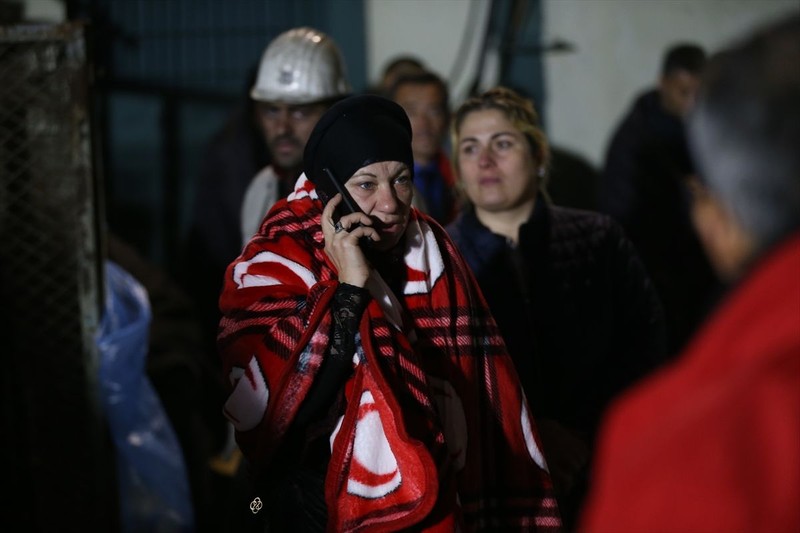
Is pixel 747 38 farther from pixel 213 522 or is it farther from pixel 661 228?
pixel 661 228

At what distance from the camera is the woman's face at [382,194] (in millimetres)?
2539

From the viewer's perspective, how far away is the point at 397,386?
239cm

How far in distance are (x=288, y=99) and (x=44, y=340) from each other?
142 cm

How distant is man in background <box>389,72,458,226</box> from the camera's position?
4.56 metres

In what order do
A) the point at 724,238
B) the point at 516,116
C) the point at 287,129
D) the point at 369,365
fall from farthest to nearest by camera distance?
the point at 287,129 → the point at 516,116 → the point at 369,365 → the point at 724,238

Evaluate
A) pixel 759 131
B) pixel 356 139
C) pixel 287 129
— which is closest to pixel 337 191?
pixel 356 139

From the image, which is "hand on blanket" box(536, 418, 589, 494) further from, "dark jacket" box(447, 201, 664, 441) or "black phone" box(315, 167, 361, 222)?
"black phone" box(315, 167, 361, 222)

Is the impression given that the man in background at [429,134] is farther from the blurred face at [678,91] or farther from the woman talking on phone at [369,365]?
the woman talking on phone at [369,365]

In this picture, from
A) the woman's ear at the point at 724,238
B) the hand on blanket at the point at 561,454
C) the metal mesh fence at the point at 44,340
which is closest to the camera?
the woman's ear at the point at 724,238

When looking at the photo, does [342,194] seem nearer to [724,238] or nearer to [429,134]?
[724,238]

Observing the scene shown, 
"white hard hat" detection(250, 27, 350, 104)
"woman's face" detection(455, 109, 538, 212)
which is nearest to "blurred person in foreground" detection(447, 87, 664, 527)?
"woman's face" detection(455, 109, 538, 212)

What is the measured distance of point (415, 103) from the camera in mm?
4766

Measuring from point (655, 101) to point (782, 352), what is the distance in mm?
4433

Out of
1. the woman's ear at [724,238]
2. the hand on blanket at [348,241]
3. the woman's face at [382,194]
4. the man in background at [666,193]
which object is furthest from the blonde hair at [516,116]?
the woman's ear at [724,238]
